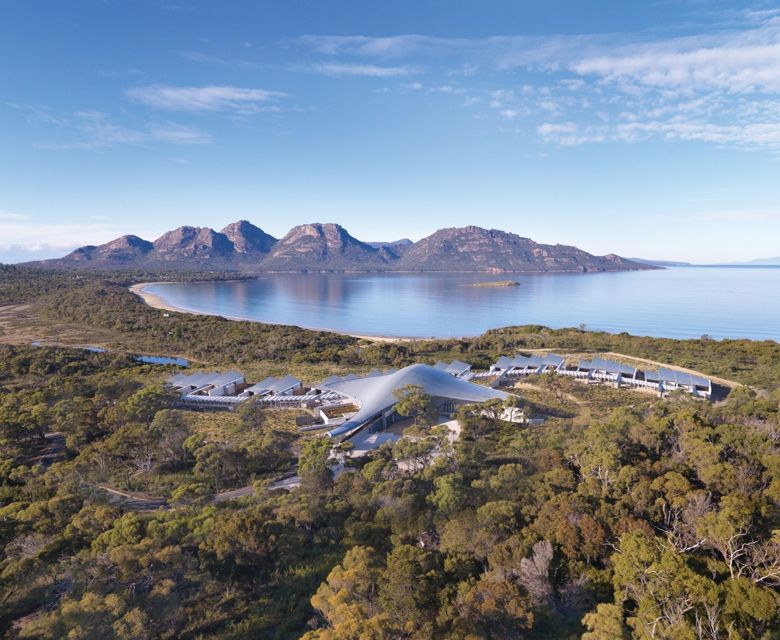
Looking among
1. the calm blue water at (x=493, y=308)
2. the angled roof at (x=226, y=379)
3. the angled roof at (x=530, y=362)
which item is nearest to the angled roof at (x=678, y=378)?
the angled roof at (x=530, y=362)

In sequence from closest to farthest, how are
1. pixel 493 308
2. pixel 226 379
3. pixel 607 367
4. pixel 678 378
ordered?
pixel 678 378
pixel 226 379
pixel 607 367
pixel 493 308

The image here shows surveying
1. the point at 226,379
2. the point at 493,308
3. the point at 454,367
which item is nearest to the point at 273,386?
the point at 226,379

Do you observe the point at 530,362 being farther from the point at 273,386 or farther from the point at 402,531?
the point at 402,531

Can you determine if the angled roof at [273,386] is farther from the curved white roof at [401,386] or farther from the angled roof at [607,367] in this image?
the angled roof at [607,367]

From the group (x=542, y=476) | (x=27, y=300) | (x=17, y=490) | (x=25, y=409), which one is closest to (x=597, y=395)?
(x=542, y=476)

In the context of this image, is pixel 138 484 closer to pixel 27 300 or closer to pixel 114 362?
pixel 114 362

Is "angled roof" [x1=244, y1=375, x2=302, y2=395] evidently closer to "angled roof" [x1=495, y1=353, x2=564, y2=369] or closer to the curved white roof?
the curved white roof

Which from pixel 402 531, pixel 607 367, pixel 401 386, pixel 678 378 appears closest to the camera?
pixel 402 531
